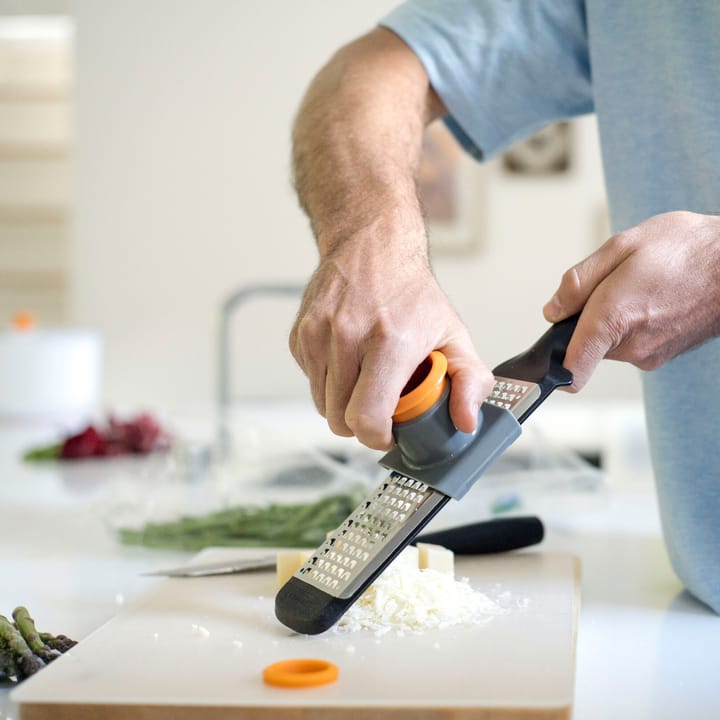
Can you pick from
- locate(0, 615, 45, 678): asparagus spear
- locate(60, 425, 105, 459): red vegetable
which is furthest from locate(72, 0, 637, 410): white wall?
locate(0, 615, 45, 678): asparagus spear

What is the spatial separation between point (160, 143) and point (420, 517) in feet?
14.8

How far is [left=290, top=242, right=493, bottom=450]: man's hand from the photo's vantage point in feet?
2.15

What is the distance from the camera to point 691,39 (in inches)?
37.7

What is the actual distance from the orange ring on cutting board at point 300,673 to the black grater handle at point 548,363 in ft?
0.74

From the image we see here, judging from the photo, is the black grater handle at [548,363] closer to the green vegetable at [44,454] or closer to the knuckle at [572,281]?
the knuckle at [572,281]

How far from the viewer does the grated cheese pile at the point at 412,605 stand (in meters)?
0.69

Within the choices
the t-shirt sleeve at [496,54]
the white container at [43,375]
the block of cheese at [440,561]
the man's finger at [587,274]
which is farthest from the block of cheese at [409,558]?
the white container at [43,375]

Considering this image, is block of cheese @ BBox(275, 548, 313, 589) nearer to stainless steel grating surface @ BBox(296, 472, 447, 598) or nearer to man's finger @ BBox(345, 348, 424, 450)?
stainless steel grating surface @ BBox(296, 472, 447, 598)

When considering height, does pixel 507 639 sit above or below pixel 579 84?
below

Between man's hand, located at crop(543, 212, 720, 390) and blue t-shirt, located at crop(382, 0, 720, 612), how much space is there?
201mm

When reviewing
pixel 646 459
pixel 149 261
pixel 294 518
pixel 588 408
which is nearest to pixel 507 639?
pixel 294 518

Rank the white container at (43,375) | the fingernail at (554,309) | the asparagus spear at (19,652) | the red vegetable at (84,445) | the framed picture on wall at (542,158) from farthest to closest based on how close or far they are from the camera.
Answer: the framed picture on wall at (542,158), the white container at (43,375), the red vegetable at (84,445), the fingernail at (554,309), the asparagus spear at (19,652)

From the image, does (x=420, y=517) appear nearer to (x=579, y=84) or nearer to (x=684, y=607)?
(x=684, y=607)

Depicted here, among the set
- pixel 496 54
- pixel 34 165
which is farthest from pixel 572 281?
pixel 34 165
